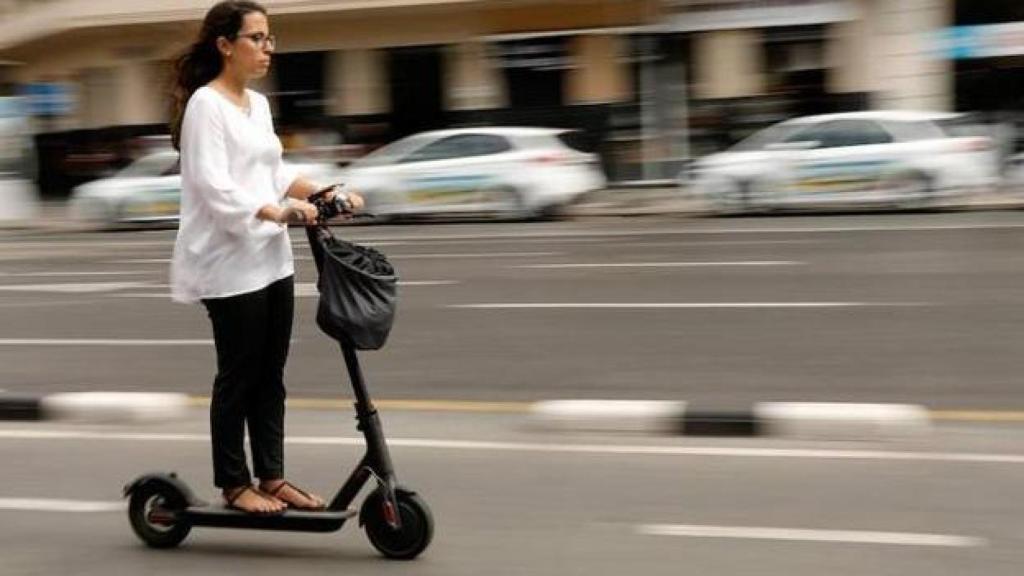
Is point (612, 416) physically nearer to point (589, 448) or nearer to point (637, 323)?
point (589, 448)

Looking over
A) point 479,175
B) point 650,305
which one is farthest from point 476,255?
point 479,175

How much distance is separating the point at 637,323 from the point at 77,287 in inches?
259

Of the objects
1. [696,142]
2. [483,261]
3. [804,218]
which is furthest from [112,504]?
[696,142]

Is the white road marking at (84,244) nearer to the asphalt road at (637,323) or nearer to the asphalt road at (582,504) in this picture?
the asphalt road at (637,323)

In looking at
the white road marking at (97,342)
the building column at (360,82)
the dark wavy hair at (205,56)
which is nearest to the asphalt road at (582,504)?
the dark wavy hair at (205,56)

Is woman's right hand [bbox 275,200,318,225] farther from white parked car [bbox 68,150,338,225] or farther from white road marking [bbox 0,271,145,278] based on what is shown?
white parked car [bbox 68,150,338,225]

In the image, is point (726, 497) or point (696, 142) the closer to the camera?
point (726, 497)

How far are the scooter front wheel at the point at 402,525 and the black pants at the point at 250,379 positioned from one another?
14.8 inches

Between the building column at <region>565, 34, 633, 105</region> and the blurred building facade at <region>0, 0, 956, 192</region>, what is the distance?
0.03 meters

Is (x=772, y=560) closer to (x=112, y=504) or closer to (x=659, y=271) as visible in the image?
(x=112, y=504)

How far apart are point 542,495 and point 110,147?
89.8 feet

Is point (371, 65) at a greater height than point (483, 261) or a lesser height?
greater

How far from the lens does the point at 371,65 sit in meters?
29.8

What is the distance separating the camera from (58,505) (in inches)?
219
